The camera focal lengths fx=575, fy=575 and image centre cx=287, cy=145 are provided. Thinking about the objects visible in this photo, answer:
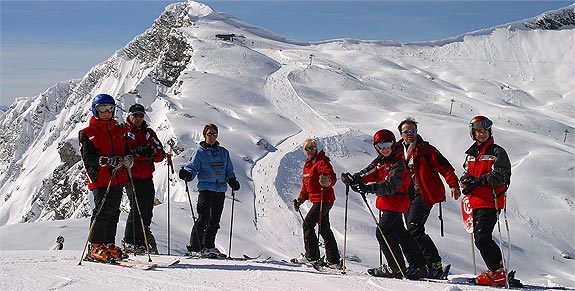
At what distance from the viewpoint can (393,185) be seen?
6.31 metres

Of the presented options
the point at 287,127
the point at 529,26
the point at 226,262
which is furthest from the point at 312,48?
the point at 226,262

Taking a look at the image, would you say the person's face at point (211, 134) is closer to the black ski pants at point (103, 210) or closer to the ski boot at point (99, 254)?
the black ski pants at point (103, 210)

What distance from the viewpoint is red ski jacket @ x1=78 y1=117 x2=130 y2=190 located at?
672cm

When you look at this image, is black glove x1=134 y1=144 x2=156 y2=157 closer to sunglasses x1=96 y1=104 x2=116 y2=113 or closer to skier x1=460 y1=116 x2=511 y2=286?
sunglasses x1=96 y1=104 x2=116 y2=113

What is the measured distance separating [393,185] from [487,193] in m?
1.06

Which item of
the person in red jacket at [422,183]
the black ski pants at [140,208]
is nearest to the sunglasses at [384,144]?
the person in red jacket at [422,183]

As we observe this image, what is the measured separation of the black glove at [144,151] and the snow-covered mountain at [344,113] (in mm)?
4097

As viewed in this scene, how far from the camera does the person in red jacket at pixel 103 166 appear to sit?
266 inches

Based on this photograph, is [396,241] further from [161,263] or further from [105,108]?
[105,108]

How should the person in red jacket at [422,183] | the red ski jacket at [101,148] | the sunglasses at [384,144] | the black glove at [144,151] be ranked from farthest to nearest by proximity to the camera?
the black glove at [144,151], the person in red jacket at [422,183], the red ski jacket at [101,148], the sunglasses at [384,144]

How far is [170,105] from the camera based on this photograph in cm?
3189

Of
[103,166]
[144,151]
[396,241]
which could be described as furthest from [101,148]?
[396,241]

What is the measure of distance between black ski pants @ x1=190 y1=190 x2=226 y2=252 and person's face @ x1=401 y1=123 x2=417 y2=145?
294 cm

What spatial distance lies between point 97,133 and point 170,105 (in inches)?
1003
